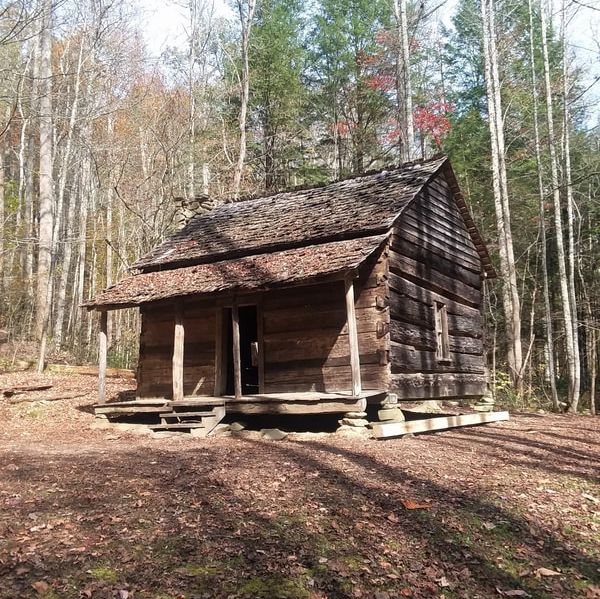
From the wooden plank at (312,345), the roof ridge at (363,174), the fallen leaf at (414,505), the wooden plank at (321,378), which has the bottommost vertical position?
the fallen leaf at (414,505)

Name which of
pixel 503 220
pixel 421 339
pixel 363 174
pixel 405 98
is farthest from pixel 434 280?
pixel 405 98

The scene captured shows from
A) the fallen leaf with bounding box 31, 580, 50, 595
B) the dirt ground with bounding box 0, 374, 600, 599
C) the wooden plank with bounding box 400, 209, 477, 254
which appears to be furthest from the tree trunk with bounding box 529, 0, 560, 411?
the fallen leaf with bounding box 31, 580, 50, 595

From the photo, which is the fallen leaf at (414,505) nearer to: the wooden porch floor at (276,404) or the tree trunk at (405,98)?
the wooden porch floor at (276,404)

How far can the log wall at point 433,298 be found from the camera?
508 inches

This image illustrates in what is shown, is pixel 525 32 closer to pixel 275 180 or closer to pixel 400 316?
pixel 275 180

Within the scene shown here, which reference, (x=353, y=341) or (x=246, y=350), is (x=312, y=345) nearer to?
(x=353, y=341)

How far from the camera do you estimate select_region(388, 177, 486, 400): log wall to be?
508 inches

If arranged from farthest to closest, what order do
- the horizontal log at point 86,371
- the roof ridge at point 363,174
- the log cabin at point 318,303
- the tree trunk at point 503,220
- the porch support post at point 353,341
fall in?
the tree trunk at point 503,220
the horizontal log at point 86,371
the roof ridge at point 363,174
the log cabin at point 318,303
the porch support post at point 353,341

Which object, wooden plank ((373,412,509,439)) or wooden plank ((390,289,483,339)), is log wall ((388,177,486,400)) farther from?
wooden plank ((373,412,509,439))

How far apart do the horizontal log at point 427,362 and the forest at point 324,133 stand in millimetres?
4737

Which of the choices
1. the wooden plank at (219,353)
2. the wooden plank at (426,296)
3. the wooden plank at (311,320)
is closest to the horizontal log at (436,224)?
the wooden plank at (426,296)

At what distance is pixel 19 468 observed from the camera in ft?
25.4

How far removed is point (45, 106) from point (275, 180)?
13405 mm

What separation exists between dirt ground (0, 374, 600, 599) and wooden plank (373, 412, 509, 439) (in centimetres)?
93
